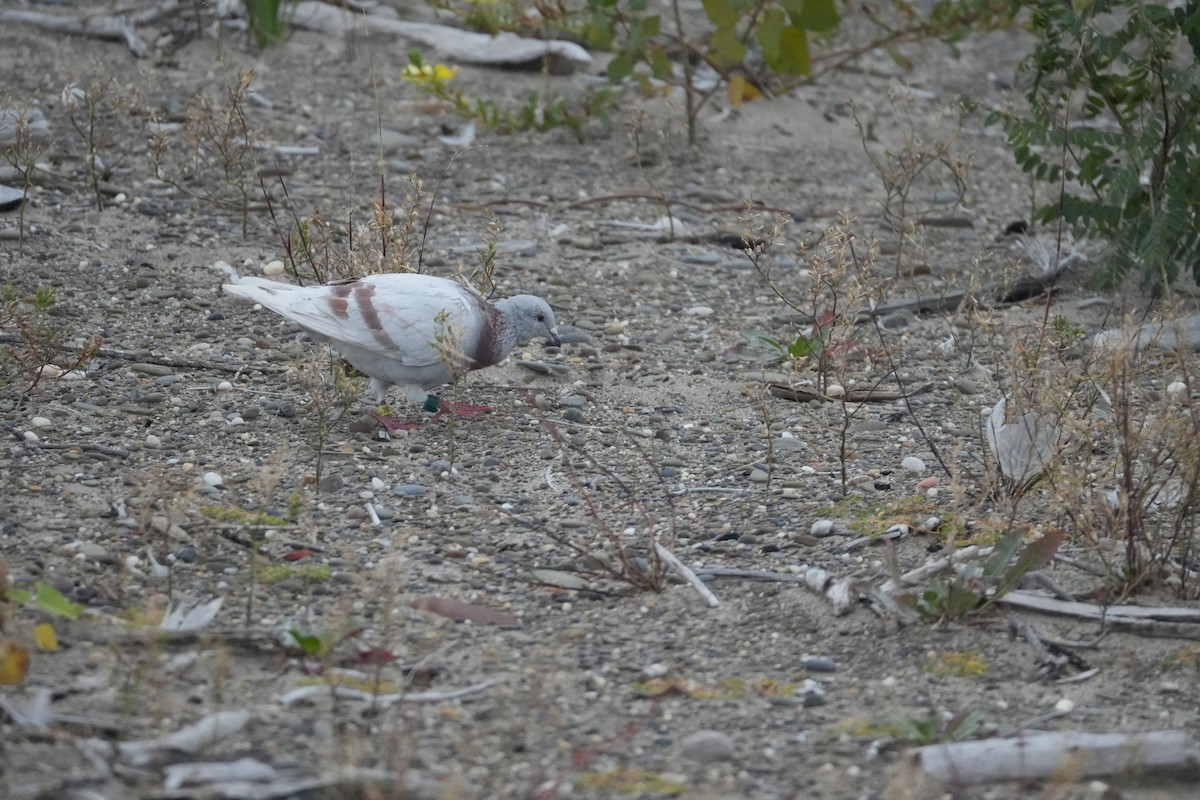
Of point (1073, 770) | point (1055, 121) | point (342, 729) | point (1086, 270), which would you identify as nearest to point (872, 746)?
point (1073, 770)

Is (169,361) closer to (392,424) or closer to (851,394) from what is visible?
(392,424)

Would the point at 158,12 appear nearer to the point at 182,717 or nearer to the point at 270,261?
the point at 270,261

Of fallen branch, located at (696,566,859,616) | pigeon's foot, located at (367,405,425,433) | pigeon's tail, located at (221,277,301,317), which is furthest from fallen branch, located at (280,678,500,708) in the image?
pigeon's tail, located at (221,277,301,317)

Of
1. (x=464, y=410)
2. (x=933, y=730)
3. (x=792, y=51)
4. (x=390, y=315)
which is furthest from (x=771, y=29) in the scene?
(x=933, y=730)

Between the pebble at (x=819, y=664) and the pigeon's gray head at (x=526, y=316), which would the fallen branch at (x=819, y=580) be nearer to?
the pebble at (x=819, y=664)

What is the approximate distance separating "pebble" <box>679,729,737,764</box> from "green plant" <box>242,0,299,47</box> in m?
5.74

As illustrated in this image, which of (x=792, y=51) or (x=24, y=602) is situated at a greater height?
(x=792, y=51)

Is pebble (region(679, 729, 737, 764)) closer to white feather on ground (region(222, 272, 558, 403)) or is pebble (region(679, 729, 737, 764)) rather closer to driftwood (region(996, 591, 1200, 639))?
driftwood (region(996, 591, 1200, 639))

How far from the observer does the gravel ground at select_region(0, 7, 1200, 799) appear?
296 cm

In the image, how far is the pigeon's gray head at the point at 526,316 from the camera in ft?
15.8

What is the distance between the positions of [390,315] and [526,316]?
1.77 ft

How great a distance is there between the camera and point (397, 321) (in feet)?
14.8

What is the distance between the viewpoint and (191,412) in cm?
461

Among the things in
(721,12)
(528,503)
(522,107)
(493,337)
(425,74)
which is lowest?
(528,503)
